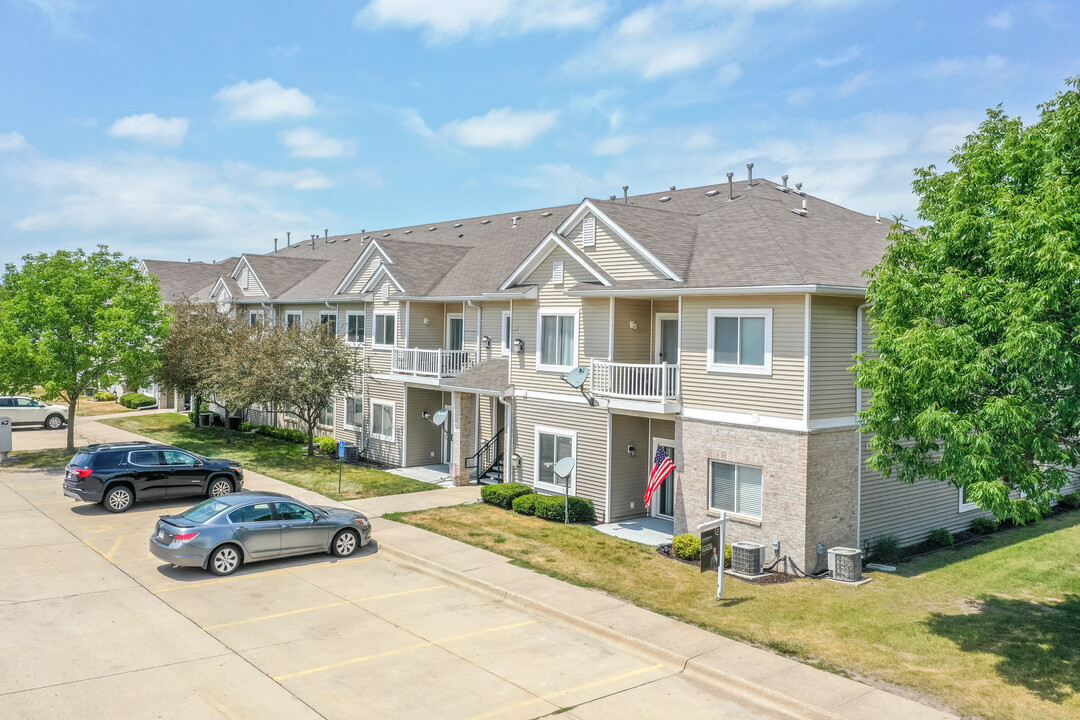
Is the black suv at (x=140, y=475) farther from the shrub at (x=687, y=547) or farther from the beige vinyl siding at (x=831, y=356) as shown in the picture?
the beige vinyl siding at (x=831, y=356)

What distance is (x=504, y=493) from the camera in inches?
912

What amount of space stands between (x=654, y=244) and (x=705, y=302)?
2648 millimetres

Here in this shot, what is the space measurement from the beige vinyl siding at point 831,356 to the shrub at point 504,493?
366 inches

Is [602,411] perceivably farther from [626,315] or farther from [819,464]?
[819,464]

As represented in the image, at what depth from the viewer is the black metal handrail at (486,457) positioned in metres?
27.6

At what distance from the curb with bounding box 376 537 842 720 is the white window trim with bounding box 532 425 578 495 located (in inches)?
249

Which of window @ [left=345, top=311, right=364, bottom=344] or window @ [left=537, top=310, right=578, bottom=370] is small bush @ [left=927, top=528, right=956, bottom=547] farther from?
window @ [left=345, top=311, right=364, bottom=344]

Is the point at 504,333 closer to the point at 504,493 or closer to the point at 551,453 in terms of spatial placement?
the point at 551,453

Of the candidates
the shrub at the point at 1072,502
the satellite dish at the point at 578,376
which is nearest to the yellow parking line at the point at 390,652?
the satellite dish at the point at 578,376

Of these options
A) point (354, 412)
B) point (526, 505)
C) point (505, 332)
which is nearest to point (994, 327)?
point (526, 505)

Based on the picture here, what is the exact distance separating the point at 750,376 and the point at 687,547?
4.26m

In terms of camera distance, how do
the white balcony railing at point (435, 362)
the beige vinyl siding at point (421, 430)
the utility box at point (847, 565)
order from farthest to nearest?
the beige vinyl siding at point (421, 430) < the white balcony railing at point (435, 362) < the utility box at point (847, 565)

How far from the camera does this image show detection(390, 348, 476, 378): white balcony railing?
28.2 meters

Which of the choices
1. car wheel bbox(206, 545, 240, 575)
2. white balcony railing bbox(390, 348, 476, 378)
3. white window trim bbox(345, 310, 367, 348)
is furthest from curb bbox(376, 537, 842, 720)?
white window trim bbox(345, 310, 367, 348)
